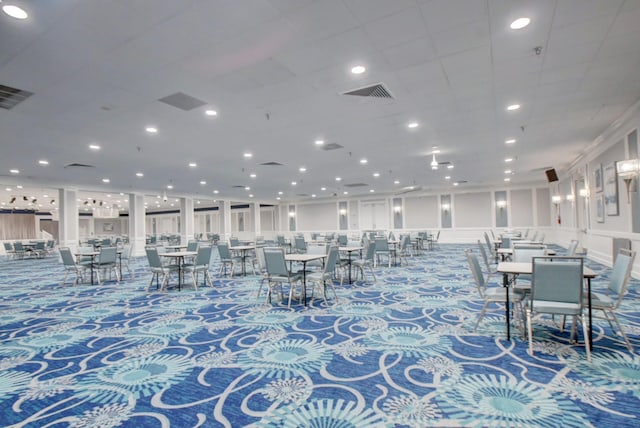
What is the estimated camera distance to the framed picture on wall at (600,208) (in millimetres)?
8720

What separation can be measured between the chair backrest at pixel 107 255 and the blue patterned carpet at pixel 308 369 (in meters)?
2.56

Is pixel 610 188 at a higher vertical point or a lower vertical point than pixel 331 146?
lower

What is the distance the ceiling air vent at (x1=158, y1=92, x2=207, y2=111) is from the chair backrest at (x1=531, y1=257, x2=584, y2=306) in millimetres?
4825

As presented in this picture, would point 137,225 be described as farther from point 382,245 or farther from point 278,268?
point 278,268

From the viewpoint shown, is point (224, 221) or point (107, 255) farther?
point (224, 221)

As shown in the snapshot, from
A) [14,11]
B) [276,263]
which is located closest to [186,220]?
[276,263]

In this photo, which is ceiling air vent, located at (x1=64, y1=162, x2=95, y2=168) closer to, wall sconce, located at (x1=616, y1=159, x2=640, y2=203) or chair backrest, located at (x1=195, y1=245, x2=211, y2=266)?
chair backrest, located at (x1=195, y1=245, x2=211, y2=266)

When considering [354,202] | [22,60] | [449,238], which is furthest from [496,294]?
[354,202]

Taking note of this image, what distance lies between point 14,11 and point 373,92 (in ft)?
13.2

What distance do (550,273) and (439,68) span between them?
279 cm

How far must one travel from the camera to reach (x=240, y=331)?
13.2 feet

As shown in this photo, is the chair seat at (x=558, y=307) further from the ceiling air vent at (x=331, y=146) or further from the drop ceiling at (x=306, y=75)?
the ceiling air vent at (x=331, y=146)

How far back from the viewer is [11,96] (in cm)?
484

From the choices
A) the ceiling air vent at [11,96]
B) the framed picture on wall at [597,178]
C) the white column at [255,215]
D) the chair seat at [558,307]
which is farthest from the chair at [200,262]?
the white column at [255,215]
